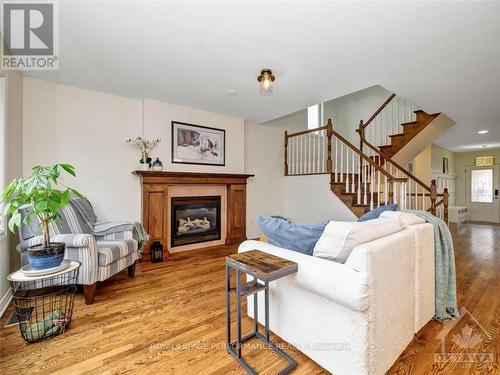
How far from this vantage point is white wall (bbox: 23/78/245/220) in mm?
2992

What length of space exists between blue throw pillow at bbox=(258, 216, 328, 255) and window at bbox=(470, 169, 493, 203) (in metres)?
9.42

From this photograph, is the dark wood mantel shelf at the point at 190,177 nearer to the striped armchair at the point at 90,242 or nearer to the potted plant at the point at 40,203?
the striped armchair at the point at 90,242

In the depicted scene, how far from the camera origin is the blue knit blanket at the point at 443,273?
1.96m

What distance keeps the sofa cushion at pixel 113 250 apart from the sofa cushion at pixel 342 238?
6.53 feet

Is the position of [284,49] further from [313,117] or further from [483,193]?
[483,193]

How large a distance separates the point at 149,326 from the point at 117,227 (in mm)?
1404

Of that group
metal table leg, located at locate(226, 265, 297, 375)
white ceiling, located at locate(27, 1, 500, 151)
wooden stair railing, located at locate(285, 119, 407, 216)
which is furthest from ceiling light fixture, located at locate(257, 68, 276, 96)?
wooden stair railing, located at locate(285, 119, 407, 216)

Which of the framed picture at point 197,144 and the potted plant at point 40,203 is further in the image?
the framed picture at point 197,144

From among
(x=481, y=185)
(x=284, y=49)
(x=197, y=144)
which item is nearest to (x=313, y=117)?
(x=197, y=144)

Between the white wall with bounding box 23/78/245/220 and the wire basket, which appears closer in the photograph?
the wire basket

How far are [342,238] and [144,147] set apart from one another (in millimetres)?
3217

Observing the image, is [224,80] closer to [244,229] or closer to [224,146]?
[224,146]

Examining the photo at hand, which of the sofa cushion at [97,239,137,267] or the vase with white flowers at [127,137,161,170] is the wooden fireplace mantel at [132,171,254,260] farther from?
the sofa cushion at [97,239,137,267]

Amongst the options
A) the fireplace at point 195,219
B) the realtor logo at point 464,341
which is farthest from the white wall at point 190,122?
the realtor logo at point 464,341
